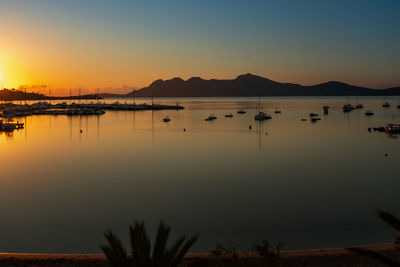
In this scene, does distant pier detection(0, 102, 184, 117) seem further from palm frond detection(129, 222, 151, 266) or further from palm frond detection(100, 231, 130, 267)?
palm frond detection(129, 222, 151, 266)

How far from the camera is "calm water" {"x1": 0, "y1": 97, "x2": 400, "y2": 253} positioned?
10.7 meters

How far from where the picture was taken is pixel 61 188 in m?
16.7

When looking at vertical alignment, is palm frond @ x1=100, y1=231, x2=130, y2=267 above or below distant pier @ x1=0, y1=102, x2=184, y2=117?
below

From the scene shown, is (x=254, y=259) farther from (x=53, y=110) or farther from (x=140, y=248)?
(x=53, y=110)

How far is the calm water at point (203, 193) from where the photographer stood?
10672mm

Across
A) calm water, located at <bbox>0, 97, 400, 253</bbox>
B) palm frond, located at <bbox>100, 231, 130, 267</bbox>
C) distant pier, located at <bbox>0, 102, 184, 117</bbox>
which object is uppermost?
distant pier, located at <bbox>0, 102, 184, 117</bbox>

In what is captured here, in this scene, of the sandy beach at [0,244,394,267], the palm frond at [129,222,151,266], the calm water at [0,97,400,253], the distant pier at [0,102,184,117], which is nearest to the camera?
the palm frond at [129,222,151,266]

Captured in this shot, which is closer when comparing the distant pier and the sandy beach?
the sandy beach

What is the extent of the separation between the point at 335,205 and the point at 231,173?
6772mm

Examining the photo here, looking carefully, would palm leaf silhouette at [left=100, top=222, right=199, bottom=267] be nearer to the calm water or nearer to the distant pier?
the calm water

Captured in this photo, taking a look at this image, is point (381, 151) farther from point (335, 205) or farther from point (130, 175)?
point (130, 175)

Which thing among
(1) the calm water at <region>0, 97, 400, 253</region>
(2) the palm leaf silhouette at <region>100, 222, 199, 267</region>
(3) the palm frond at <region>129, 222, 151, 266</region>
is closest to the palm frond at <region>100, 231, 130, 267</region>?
(2) the palm leaf silhouette at <region>100, 222, 199, 267</region>

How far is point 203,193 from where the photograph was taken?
1541cm

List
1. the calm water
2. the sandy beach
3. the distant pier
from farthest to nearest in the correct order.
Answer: the distant pier, the calm water, the sandy beach
